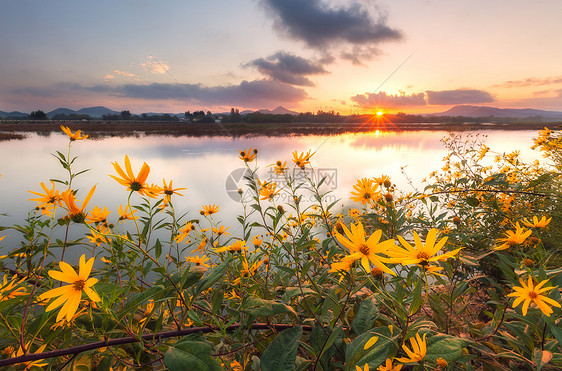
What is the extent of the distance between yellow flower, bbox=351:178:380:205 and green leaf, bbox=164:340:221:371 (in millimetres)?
982

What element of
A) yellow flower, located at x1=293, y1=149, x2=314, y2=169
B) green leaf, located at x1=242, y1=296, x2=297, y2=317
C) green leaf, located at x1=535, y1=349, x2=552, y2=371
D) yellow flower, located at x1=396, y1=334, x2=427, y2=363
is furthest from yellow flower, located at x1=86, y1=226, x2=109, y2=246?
yellow flower, located at x1=293, y1=149, x2=314, y2=169

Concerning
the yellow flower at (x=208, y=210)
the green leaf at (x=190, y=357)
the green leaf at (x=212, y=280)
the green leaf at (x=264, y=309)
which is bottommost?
the yellow flower at (x=208, y=210)

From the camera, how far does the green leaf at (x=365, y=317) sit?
23.5 inches

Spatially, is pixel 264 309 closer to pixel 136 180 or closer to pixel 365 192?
pixel 136 180

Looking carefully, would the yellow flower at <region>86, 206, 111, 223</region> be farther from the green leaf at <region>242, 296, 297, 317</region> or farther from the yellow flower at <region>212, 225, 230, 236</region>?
the green leaf at <region>242, 296, 297, 317</region>

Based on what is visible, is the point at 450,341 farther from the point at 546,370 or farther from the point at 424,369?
the point at 546,370

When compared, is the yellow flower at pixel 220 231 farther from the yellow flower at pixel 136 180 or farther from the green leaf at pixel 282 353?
the green leaf at pixel 282 353

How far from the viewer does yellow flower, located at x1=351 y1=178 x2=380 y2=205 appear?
1227 millimetres

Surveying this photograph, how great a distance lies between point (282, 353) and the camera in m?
0.52

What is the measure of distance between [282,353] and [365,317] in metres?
0.24

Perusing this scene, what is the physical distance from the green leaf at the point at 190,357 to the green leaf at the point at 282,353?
14cm

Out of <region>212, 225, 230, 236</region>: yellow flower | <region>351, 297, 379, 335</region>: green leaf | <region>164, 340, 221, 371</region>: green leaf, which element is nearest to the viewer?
<region>164, 340, 221, 371</region>: green leaf

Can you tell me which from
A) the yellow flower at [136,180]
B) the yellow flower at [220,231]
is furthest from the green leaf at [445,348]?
the yellow flower at [220,231]

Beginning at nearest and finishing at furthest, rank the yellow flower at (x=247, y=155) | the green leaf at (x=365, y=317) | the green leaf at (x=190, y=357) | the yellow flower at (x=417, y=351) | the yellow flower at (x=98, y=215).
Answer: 1. the green leaf at (x=190, y=357)
2. the yellow flower at (x=417, y=351)
3. the green leaf at (x=365, y=317)
4. the yellow flower at (x=98, y=215)
5. the yellow flower at (x=247, y=155)
